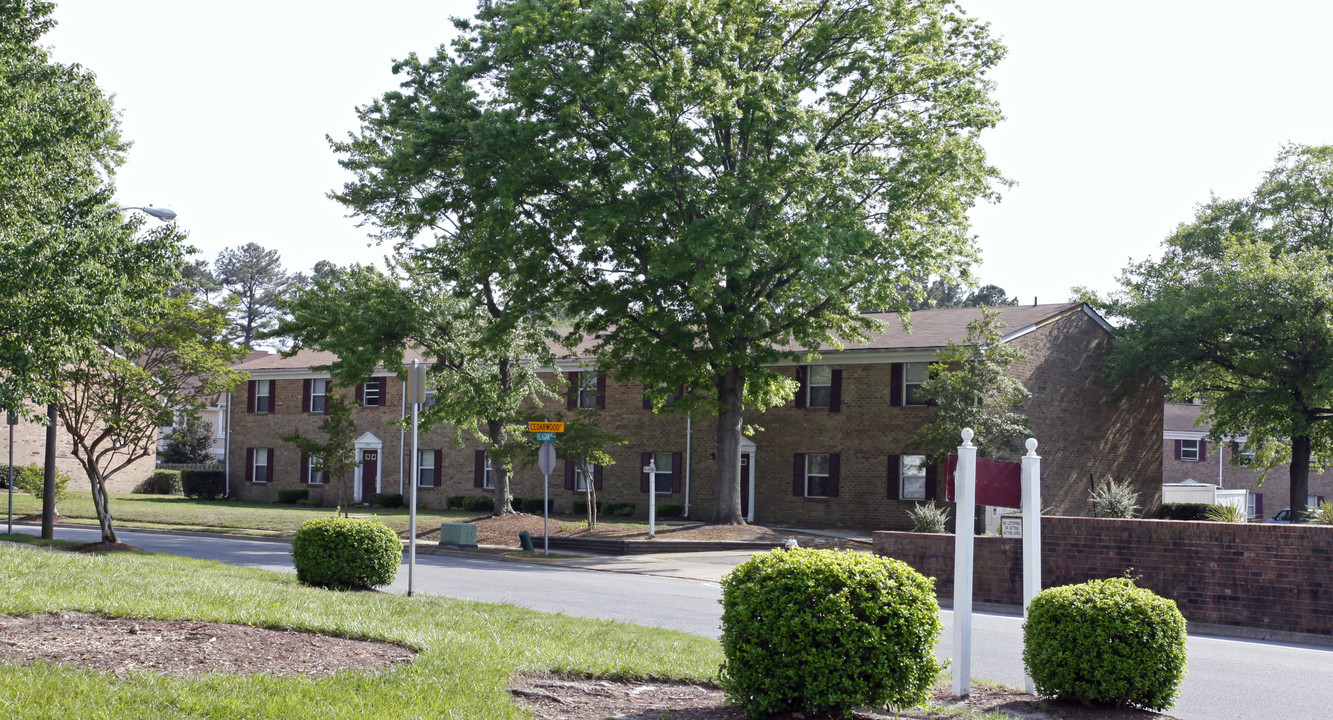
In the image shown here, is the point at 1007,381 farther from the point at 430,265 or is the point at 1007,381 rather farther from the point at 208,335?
the point at 208,335

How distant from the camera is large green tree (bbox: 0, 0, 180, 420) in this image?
13766 mm

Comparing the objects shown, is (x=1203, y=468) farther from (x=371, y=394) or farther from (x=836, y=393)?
(x=371, y=394)

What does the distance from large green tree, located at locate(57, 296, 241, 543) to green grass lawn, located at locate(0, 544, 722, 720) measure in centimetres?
590

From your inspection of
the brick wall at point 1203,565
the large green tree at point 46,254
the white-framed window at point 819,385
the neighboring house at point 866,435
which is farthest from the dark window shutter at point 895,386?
the large green tree at point 46,254

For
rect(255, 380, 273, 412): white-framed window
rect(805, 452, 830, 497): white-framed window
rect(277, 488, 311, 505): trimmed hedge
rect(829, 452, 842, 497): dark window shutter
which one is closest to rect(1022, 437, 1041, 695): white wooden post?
rect(829, 452, 842, 497): dark window shutter

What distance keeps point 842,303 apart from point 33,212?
16.9m

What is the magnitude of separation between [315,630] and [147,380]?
13.6m

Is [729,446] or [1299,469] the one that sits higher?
[729,446]

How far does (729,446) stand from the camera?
29.6 meters

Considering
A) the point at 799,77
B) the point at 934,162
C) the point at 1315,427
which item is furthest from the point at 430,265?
the point at 1315,427

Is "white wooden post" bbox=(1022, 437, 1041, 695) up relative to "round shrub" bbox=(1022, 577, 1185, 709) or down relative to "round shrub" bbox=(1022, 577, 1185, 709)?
up

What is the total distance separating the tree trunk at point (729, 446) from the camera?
97.1 ft

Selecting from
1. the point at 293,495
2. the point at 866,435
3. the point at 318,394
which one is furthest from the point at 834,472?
the point at 293,495

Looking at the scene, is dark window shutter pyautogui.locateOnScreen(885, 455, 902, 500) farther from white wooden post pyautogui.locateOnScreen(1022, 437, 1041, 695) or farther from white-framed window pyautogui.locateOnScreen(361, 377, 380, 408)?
white wooden post pyautogui.locateOnScreen(1022, 437, 1041, 695)
